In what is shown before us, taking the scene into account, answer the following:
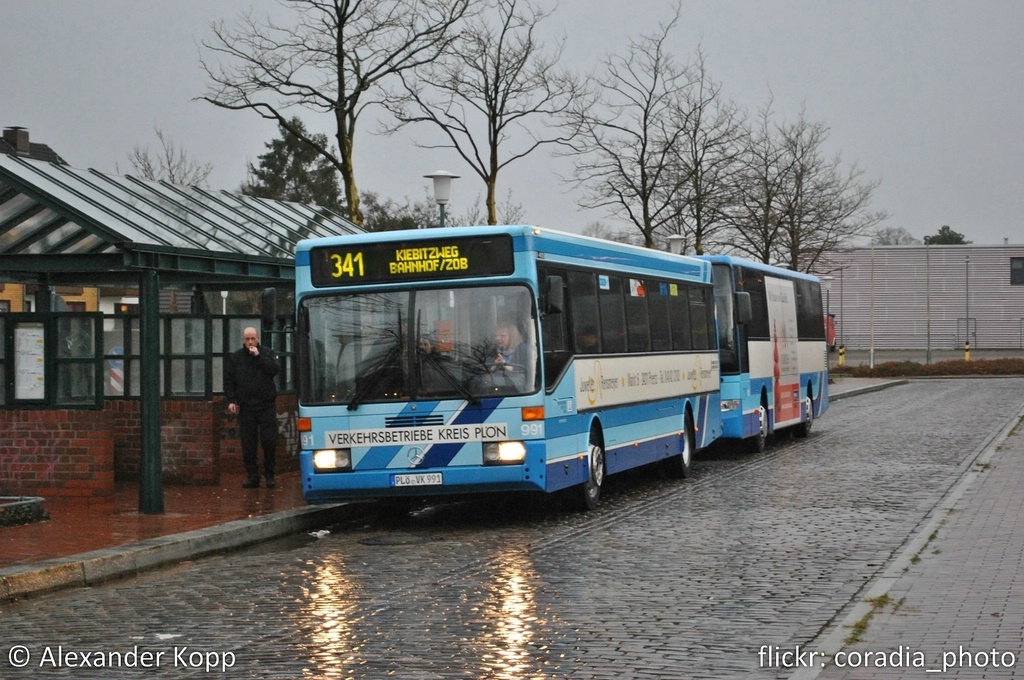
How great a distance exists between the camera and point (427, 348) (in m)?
14.2

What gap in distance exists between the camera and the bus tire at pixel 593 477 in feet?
51.1

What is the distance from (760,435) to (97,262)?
1266cm

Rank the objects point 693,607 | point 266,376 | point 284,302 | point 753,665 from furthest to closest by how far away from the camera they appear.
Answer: point 284,302, point 266,376, point 693,607, point 753,665

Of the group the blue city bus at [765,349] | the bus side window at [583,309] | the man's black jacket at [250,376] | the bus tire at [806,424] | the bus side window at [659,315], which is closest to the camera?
the bus side window at [583,309]

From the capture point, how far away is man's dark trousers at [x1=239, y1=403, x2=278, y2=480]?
680 inches

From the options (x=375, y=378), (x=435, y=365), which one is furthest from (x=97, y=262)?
(x=435, y=365)

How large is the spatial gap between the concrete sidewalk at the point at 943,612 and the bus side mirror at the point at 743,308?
8.91 metres

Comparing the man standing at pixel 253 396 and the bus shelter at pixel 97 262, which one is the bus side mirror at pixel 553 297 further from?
the man standing at pixel 253 396

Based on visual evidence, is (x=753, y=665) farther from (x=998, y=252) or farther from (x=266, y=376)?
(x=998, y=252)

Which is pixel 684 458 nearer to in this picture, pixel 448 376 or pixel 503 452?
pixel 503 452

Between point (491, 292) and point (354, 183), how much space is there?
11.4 meters

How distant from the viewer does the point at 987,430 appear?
2798 cm

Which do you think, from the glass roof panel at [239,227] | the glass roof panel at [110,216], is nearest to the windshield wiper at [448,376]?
the glass roof panel at [110,216]

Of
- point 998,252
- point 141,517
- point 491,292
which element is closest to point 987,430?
point 491,292
